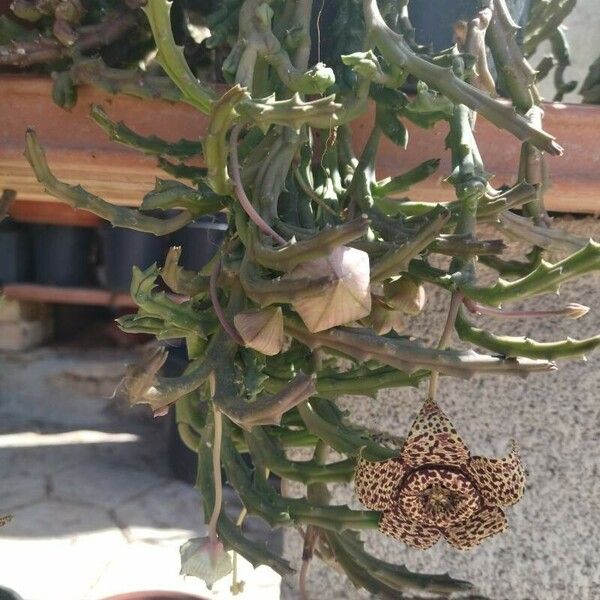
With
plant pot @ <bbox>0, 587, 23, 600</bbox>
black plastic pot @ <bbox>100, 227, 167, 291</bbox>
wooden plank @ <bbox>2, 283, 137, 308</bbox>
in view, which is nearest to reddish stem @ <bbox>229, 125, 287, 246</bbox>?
plant pot @ <bbox>0, 587, 23, 600</bbox>

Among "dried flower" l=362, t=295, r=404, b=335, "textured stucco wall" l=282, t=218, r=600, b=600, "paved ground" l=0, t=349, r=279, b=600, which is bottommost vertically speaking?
"paved ground" l=0, t=349, r=279, b=600

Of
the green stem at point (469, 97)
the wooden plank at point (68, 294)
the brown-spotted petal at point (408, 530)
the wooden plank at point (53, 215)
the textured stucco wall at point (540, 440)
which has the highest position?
the green stem at point (469, 97)

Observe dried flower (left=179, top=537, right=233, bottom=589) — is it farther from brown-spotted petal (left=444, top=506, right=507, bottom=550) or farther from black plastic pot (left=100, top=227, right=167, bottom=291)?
black plastic pot (left=100, top=227, right=167, bottom=291)

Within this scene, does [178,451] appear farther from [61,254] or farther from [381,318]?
[381,318]

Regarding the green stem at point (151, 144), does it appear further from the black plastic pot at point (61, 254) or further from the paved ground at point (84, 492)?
the black plastic pot at point (61, 254)

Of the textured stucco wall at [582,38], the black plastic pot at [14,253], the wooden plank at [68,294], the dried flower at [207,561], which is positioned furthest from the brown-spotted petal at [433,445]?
→ the black plastic pot at [14,253]

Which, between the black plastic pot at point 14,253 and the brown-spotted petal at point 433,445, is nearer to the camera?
the brown-spotted petal at point 433,445
